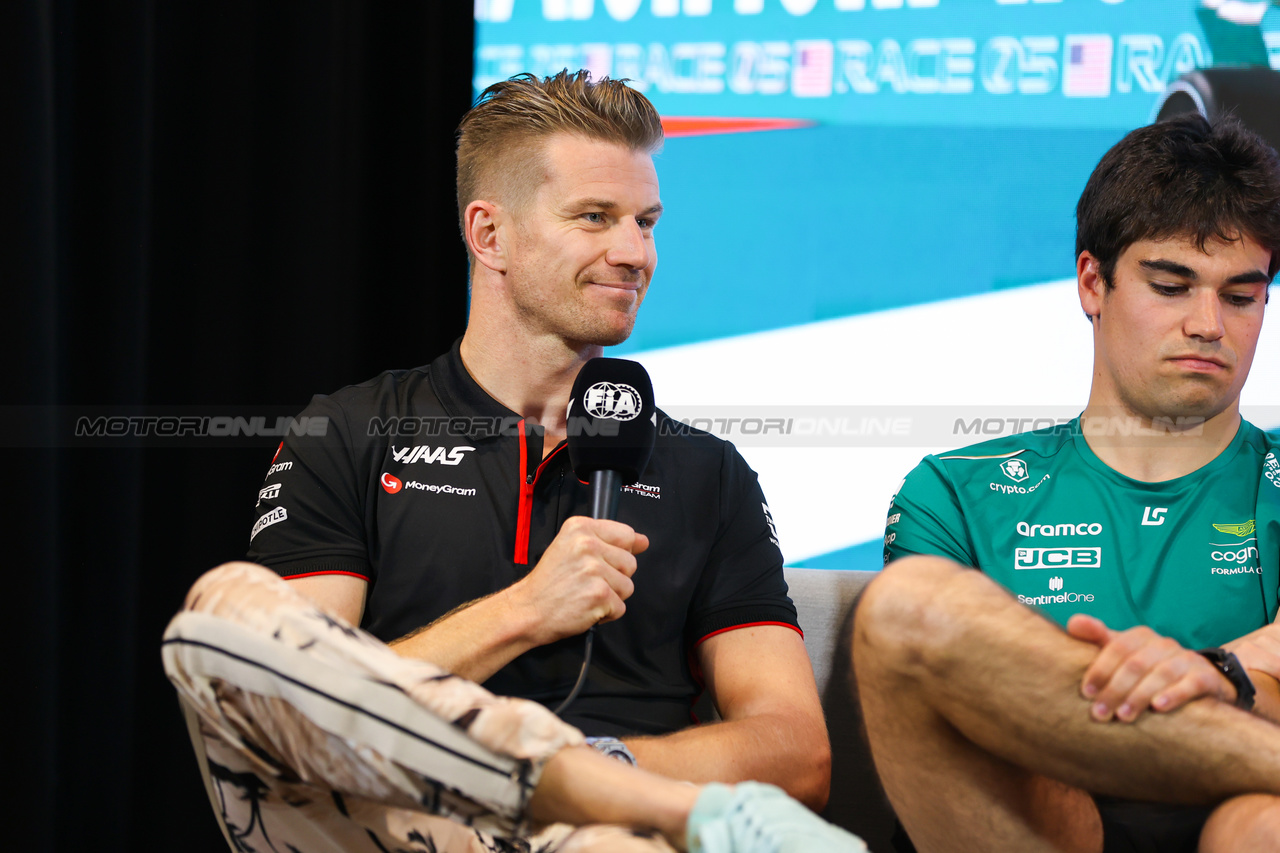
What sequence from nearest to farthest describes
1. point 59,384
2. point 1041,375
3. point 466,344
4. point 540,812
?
1. point 540,812
2. point 466,344
3. point 59,384
4. point 1041,375

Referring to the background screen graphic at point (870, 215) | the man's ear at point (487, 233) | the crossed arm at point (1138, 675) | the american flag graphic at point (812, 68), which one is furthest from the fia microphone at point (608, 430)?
the american flag graphic at point (812, 68)

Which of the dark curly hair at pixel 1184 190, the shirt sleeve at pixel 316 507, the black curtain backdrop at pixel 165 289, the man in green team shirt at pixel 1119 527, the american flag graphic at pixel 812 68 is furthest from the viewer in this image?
the american flag graphic at pixel 812 68

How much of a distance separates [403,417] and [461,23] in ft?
4.73

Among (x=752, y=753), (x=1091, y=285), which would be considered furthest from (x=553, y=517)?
(x=1091, y=285)

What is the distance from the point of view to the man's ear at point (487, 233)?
163cm

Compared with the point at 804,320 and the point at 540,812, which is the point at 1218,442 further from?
the point at 540,812

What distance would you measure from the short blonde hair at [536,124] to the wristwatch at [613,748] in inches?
33.2

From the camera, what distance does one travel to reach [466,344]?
1610 mm

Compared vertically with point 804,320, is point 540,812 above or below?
below

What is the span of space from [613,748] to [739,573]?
41cm

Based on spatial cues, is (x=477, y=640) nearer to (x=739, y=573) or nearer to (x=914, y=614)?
(x=739, y=573)

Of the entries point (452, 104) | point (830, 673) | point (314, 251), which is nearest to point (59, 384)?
point (314, 251)

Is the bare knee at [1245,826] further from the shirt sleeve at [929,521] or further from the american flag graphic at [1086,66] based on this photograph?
the american flag graphic at [1086,66]

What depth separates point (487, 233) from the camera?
1658 millimetres
